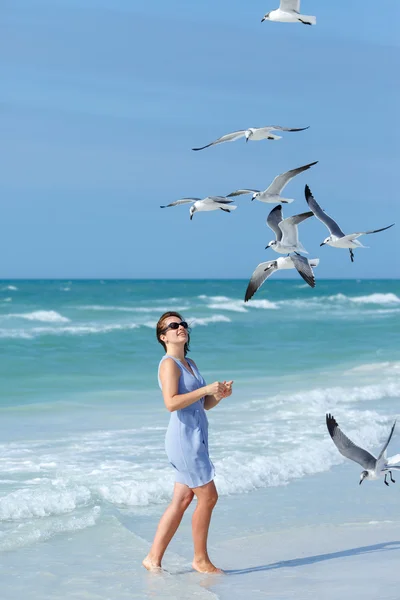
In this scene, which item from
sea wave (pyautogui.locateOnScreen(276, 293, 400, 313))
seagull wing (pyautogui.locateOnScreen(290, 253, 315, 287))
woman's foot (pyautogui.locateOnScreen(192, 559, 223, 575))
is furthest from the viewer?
sea wave (pyautogui.locateOnScreen(276, 293, 400, 313))

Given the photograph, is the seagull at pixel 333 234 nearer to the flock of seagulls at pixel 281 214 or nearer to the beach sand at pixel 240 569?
the flock of seagulls at pixel 281 214

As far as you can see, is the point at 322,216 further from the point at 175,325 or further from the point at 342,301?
the point at 342,301

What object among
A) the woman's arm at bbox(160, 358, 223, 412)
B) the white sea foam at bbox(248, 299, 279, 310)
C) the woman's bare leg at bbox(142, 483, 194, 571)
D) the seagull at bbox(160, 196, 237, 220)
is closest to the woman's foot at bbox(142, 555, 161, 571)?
the woman's bare leg at bbox(142, 483, 194, 571)

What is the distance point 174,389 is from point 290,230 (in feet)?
4.26

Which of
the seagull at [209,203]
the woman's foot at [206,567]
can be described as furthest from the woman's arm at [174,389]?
the seagull at [209,203]

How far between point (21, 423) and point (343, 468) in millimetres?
4010

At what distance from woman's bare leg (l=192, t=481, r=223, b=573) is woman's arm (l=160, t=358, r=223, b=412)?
1.41ft

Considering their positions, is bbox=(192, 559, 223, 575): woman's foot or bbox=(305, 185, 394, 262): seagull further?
bbox=(305, 185, 394, 262): seagull

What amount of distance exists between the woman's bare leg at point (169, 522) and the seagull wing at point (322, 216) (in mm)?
1833

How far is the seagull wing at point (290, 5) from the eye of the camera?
6047mm

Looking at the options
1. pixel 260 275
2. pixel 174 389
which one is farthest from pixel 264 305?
pixel 174 389

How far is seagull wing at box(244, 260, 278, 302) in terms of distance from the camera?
5.26 metres

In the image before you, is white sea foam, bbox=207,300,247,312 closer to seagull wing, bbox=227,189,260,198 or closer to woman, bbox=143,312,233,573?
seagull wing, bbox=227,189,260,198

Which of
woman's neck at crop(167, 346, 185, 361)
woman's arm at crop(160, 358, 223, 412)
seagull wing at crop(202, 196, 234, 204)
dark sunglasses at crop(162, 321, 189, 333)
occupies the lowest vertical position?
woman's arm at crop(160, 358, 223, 412)
